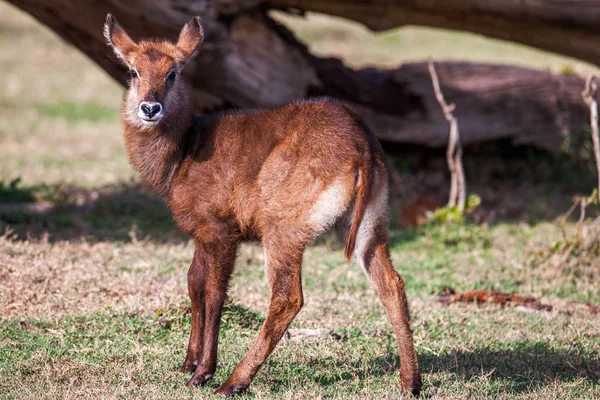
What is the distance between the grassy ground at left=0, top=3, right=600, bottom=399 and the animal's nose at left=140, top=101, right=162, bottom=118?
55.5 inches

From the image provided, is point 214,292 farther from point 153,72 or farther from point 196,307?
point 153,72

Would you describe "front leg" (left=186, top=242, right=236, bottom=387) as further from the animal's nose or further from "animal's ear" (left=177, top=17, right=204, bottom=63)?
"animal's ear" (left=177, top=17, right=204, bottom=63)

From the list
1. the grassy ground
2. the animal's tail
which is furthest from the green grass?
the animal's tail

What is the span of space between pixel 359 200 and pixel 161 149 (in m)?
1.29

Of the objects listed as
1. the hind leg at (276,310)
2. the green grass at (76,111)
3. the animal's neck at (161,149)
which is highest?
the animal's neck at (161,149)

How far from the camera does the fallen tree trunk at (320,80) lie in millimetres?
7703

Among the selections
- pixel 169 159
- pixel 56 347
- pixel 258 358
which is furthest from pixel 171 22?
pixel 258 358

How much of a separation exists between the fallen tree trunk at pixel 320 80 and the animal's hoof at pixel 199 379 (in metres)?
4.09

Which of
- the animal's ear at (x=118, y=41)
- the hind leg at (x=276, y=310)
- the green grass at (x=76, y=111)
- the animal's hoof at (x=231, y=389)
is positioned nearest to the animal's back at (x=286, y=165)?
the hind leg at (x=276, y=310)

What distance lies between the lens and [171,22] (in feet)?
24.7

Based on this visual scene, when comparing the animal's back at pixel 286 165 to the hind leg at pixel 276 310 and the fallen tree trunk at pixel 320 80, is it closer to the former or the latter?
the hind leg at pixel 276 310

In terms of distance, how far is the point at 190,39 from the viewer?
5.00 metres

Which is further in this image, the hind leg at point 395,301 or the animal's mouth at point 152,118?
the animal's mouth at point 152,118

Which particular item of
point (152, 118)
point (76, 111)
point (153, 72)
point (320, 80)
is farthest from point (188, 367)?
point (76, 111)
